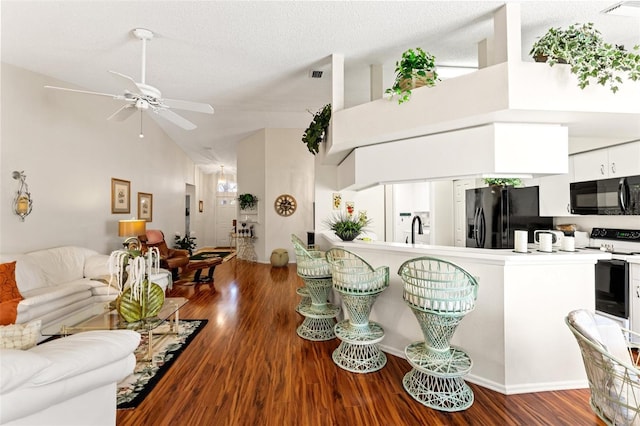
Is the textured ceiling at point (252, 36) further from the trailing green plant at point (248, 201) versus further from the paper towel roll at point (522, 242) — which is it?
the trailing green plant at point (248, 201)

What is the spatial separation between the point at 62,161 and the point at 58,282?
1.75 m

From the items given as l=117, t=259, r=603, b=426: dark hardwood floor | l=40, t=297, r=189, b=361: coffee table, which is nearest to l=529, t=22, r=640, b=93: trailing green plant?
l=117, t=259, r=603, b=426: dark hardwood floor

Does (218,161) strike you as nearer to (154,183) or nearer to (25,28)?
(154,183)

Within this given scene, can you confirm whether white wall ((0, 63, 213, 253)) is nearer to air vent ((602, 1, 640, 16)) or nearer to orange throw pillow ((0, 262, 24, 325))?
orange throw pillow ((0, 262, 24, 325))

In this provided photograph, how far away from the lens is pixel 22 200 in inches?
143

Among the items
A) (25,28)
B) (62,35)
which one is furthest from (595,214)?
(25,28)

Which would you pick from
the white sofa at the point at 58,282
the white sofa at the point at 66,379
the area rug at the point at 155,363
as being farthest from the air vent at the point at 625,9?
the white sofa at the point at 58,282

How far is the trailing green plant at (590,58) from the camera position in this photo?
219 centimetres

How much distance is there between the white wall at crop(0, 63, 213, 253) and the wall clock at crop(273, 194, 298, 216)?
3169 millimetres

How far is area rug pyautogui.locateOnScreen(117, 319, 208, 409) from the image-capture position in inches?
83.8

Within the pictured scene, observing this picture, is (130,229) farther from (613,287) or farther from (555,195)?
(613,287)

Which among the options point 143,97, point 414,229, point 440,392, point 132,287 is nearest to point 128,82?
point 143,97

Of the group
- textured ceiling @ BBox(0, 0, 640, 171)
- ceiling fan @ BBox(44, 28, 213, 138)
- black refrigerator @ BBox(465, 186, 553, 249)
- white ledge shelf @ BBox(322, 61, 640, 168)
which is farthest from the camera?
black refrigerator @ BBox(465, 186, 553, 249)

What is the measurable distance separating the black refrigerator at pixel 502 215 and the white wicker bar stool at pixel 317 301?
278cm
